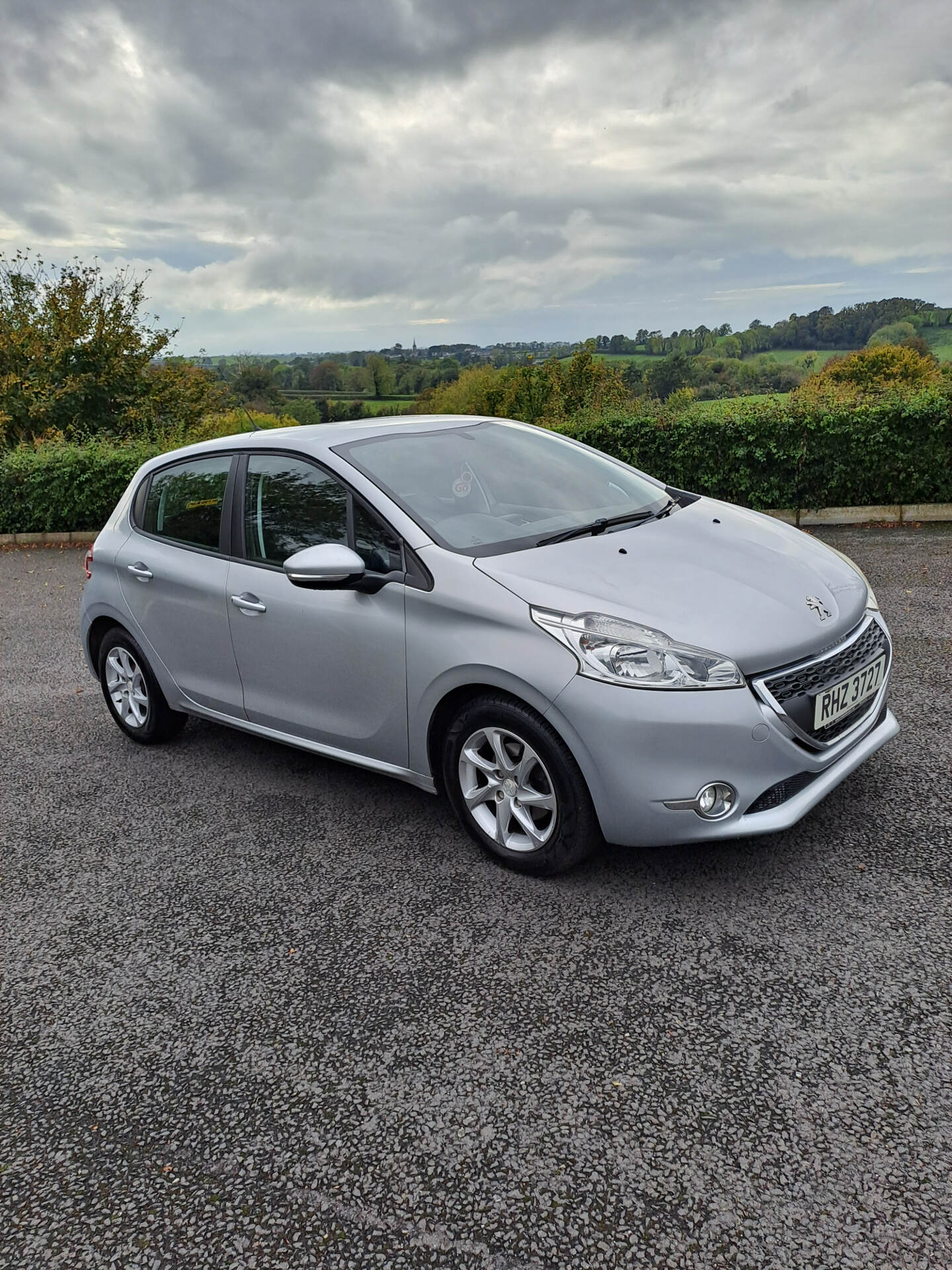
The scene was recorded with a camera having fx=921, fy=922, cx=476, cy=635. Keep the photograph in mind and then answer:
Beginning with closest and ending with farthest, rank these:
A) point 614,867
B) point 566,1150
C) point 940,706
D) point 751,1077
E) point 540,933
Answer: point 566,1150, point 751,1077, point 540,933, point 614,867, point 940,706

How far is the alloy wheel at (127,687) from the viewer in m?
5.13

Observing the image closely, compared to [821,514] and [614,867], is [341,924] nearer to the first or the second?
[614,867]

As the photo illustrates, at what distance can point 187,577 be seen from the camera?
14.9 ft

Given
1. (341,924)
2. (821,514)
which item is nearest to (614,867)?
(341,924)

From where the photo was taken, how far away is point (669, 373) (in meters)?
17.2

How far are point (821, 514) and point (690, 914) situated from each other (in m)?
8.60

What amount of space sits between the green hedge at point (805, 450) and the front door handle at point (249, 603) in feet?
26.2

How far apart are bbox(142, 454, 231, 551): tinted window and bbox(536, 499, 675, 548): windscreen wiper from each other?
1.69 meters

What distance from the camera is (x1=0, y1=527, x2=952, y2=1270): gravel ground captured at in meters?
2.08

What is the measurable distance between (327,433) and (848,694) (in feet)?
8.27

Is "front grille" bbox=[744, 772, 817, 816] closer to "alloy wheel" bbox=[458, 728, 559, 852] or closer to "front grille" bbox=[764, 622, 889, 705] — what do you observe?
"front grille" bbox=[764, 622, 889, 705]

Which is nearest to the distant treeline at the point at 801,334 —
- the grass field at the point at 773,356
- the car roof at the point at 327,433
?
the grass field at the point at 773,356

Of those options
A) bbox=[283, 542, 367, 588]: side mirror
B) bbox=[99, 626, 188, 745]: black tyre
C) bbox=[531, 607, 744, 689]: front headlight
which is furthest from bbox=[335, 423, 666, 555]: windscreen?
bbox=[99, 626, 188, 745]: black tyre

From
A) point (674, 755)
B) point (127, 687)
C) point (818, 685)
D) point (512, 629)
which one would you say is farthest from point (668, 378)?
point (674, 755)
